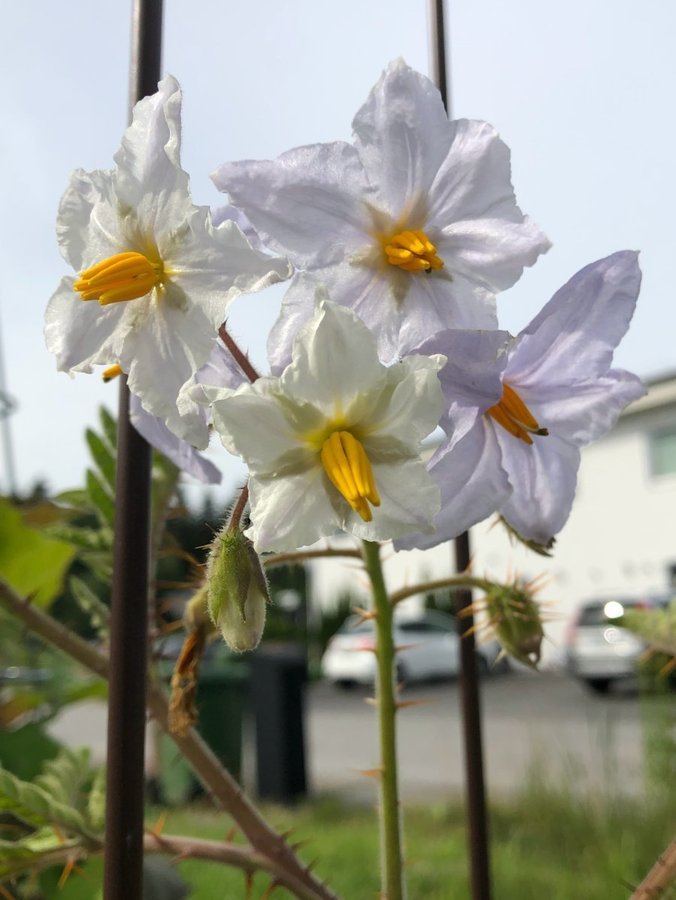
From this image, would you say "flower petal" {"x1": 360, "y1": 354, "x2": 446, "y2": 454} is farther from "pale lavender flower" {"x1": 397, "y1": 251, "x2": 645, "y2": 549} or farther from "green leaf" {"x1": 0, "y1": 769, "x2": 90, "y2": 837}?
"green leaf" {"x1": 0, "y1": 769, "x2": 90, "y2": 837}

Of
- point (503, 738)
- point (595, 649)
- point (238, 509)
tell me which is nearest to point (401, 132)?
point (238, 509)

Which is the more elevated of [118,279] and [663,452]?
[663,452]

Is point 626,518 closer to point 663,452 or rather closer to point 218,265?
point 663,452

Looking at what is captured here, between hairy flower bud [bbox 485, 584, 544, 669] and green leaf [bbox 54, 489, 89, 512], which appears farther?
green leaf [bbox 54, 489, 89, 512]

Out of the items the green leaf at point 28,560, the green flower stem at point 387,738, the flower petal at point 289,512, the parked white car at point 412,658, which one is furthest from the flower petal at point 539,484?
the parked white car at point 412,658

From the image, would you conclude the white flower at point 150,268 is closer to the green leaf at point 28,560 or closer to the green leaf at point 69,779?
the green leaf at point 69,779

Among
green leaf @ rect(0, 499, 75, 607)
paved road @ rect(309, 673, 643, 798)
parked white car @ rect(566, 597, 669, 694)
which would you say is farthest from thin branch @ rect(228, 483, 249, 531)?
parked white car @ rect(566, 597, 669, 694)

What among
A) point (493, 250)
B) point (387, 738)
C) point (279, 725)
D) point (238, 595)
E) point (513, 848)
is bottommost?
point (513, 848)
